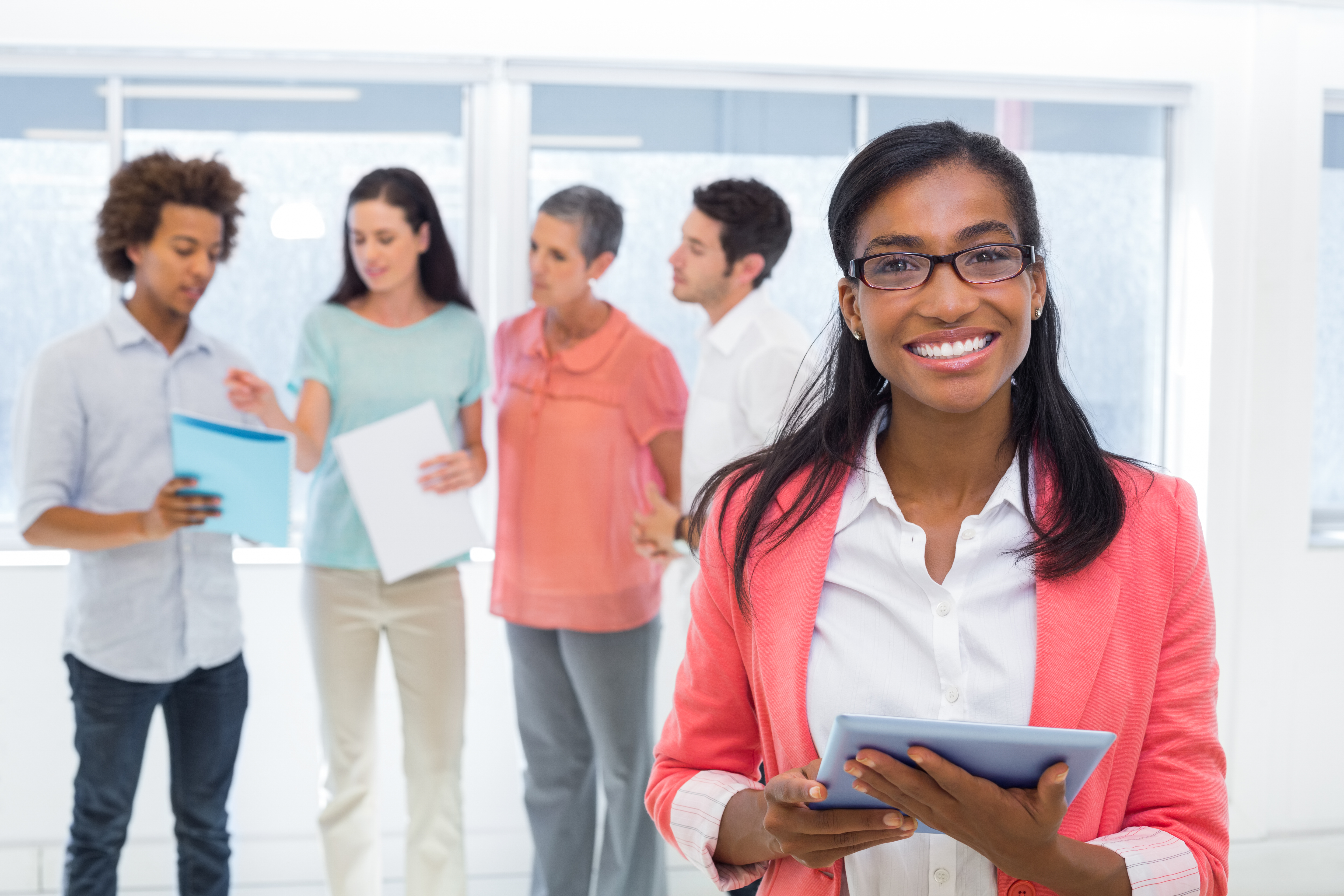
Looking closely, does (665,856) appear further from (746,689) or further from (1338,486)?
(1338,486)

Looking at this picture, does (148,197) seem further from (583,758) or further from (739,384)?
(583,758)

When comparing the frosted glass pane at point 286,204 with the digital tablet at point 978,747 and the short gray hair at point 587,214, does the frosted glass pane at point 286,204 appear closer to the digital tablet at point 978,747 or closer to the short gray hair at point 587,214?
the short gray hair at point 587,214

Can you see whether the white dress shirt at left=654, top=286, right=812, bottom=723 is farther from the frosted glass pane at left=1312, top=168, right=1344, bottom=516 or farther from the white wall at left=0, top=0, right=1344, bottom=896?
the frosted glass pane at left=1312, top=168, right=1344, bottom=516

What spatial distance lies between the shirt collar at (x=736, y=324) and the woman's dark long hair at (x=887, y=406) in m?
1.14

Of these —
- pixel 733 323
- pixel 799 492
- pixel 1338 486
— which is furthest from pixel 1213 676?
pixel 1338 486

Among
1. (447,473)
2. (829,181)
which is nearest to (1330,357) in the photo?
(829,181)

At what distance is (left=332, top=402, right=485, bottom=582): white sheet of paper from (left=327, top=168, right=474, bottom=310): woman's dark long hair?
0.35 meters

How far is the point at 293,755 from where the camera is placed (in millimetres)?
3166

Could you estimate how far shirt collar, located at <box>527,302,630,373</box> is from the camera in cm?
271

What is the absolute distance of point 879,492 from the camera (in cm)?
123

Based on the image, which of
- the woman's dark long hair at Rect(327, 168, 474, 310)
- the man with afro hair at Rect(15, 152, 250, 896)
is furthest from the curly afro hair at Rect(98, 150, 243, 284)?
the woman's dark long hair at Rect(327, 168, 474, 310)

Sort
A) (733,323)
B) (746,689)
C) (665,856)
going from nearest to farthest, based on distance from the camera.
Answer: (746,689) → (733,323) → (665,856)

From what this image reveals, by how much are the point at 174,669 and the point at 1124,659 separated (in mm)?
2064

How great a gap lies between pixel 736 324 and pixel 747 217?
28 centimetres
